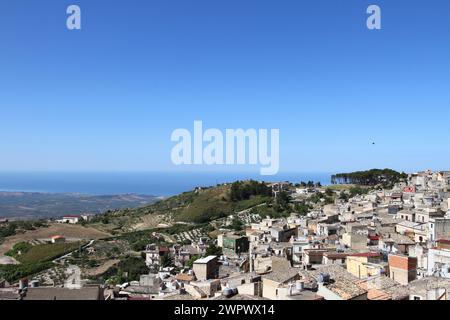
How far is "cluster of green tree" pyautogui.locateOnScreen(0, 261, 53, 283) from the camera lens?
89.6ft

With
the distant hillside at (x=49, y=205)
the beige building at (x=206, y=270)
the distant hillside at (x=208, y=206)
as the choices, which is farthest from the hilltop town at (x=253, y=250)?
the distant hillside at (x=49, y=205)

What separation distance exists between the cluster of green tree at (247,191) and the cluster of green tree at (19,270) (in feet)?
92.4

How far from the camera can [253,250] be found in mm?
22844

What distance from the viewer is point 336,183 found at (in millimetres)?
64312

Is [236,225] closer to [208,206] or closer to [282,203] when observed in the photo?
[282,203]

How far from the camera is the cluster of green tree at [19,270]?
89.6 ft

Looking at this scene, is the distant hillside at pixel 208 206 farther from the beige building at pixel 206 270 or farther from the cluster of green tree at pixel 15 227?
the beige building at pixel 206 270

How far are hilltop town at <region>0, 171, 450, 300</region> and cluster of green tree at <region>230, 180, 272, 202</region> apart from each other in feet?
0.42

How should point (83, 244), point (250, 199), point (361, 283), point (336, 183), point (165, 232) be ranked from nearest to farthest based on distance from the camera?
point (361, 283) < point (83, 244) < point (165, 232) < point (250, 199) < point (336, 183)

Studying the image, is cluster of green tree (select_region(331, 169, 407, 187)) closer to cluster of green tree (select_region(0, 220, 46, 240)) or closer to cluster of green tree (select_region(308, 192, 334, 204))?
cluster of green tree (select_region(308, 192, 334, 204))

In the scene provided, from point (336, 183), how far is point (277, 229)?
38662 mm

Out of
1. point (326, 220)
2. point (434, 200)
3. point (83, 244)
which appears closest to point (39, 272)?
point (83, 244)

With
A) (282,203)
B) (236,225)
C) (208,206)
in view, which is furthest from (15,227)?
(282,203)
